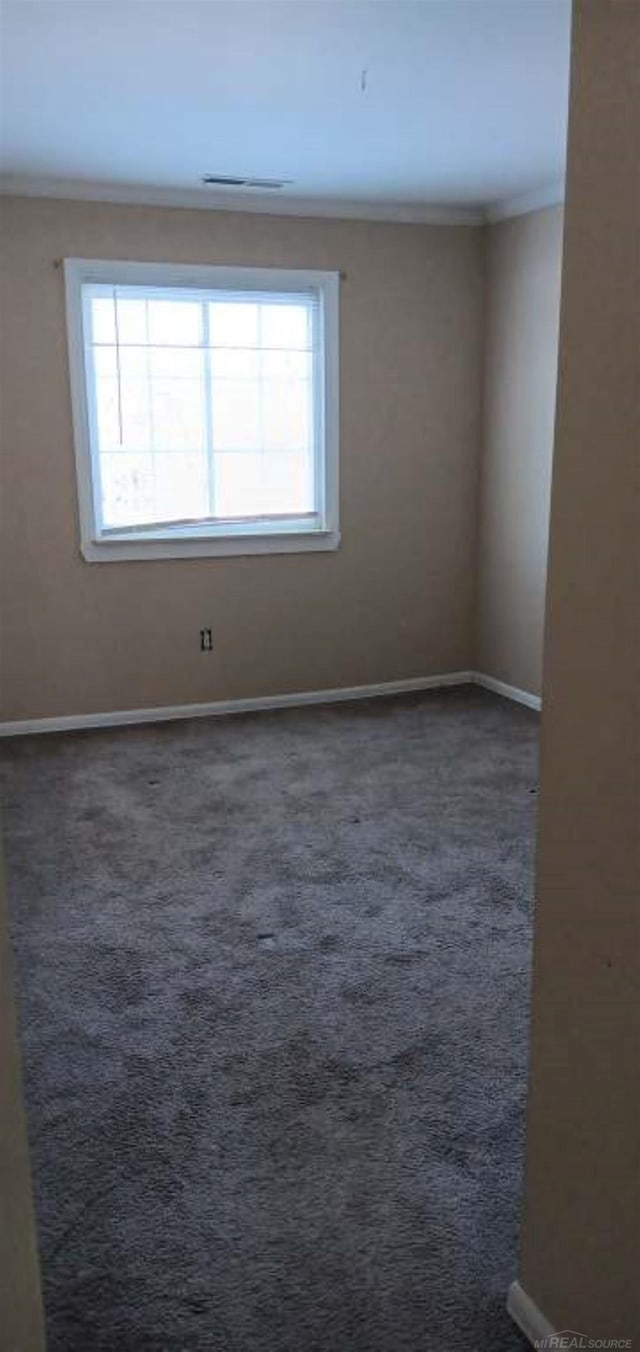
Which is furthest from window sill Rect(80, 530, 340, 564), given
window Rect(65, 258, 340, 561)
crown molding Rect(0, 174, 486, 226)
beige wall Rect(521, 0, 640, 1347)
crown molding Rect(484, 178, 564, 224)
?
beige wall Rect(521, 0, 640, 1347)

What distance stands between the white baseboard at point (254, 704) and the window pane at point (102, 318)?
1.73 m

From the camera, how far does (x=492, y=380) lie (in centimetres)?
523

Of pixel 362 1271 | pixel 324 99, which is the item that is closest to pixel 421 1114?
pixel 362 1271

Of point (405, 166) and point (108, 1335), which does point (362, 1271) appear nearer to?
Result: point (108, 1335)

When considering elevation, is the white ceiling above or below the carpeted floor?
above

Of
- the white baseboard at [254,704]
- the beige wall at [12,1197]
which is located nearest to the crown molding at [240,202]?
the white baseboard at [254,704]

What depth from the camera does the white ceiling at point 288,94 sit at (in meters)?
2.58

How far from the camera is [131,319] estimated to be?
181 inches

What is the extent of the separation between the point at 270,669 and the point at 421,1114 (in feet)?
10.6

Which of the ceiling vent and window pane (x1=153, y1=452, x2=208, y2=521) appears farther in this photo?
window pane (x1=153, y1=452, x2=208, y2=521)

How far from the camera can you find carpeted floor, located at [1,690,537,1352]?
1.71 meters

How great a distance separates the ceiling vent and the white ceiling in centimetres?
8

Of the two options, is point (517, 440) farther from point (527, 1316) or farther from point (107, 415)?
point (527, 1316)

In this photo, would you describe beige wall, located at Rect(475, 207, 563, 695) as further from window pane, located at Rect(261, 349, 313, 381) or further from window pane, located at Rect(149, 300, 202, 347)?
window pane, located at Rect(149, 300, 202, 347)
